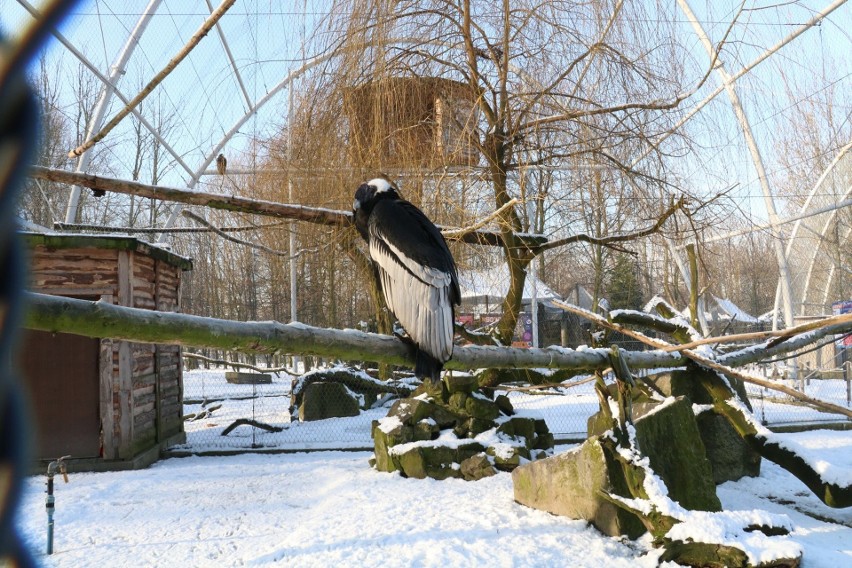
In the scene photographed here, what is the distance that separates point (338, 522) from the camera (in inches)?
254

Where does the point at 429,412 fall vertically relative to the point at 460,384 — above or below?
below

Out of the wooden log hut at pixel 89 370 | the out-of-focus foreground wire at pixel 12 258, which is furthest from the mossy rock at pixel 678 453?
the wooden log hut at pixel 89 370

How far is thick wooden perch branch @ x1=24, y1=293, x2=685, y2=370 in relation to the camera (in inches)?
74.5

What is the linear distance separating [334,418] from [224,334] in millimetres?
11028

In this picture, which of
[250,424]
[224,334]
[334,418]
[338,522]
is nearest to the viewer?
[224,334]

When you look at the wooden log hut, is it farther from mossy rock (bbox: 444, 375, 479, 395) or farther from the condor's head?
the condor's head

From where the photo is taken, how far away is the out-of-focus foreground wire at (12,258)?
0.21 metres

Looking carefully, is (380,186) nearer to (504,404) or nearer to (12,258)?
(12,258)

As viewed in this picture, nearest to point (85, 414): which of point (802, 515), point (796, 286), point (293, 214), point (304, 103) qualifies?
point (293, 214)

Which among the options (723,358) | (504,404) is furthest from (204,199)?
(504,404)

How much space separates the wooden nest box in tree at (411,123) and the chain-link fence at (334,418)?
4356mm

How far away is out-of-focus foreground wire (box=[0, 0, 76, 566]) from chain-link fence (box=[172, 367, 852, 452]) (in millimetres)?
8879

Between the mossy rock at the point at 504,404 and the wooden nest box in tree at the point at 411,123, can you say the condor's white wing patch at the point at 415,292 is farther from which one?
the mossy rock at the point at 504,404

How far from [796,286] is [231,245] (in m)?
23.5
